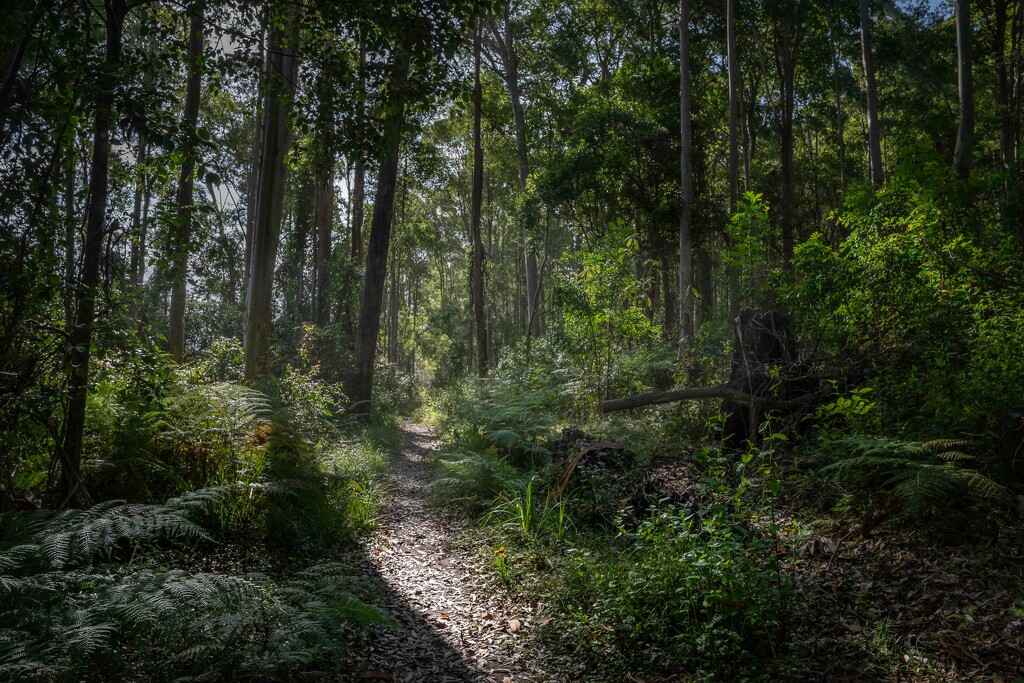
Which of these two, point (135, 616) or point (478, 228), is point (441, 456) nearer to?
point (135, 616)

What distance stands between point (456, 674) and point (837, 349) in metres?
5.52

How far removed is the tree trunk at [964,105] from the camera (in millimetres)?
10219

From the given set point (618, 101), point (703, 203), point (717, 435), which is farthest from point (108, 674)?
point (618, 101)

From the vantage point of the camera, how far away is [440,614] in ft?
15.5

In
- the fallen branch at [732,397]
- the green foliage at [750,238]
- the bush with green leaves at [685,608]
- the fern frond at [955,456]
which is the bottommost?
the bush with green leaves at [685,608]

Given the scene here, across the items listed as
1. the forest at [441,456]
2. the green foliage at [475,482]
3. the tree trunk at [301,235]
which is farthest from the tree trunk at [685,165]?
the tree trunk at [301,235]

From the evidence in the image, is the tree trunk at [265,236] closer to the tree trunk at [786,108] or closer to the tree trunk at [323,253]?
the tree trunk at [323,253]

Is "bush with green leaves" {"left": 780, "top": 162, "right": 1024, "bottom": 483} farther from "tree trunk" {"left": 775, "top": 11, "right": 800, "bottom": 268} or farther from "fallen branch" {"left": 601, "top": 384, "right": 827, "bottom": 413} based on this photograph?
"tree trunk" {"left": 775, "top": 11, "right": 800, "bottom": 268}

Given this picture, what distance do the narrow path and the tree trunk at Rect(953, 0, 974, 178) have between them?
10177 mm

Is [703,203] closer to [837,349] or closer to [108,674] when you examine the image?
[837,349]

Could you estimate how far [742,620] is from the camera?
3.74 metres

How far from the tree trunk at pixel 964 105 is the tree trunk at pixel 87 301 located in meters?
11.7

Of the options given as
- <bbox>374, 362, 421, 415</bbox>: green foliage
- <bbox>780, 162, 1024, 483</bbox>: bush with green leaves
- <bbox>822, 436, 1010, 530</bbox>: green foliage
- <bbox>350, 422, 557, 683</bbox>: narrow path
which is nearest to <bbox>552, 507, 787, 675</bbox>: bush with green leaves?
<bbox>350, 422, 557, 683</bbox>: narrow path

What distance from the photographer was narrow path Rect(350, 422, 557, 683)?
388 cm
